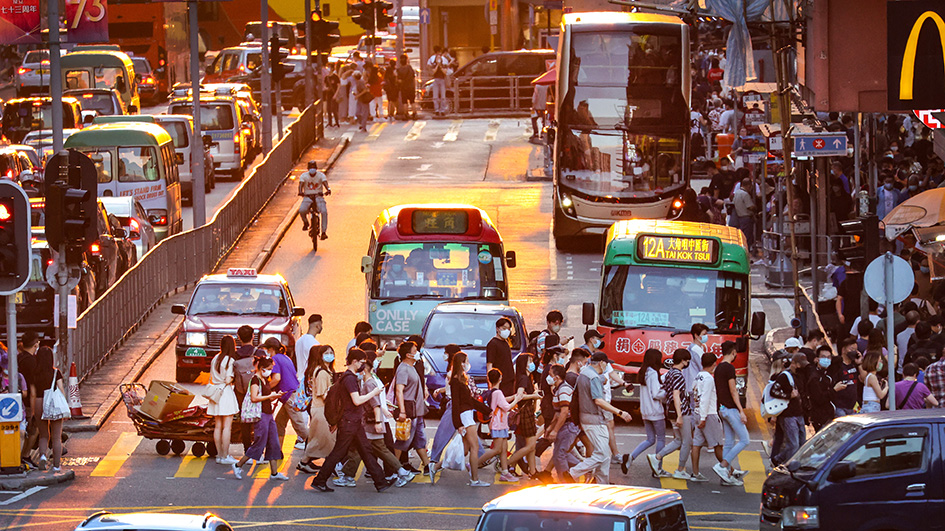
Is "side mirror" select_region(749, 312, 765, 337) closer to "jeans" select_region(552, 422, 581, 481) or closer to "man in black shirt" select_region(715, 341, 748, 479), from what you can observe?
"man in black shirt" select_region(715, 341, 748, 479)

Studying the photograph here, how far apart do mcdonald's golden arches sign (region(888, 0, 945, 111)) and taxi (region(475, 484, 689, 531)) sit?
9.74 metres

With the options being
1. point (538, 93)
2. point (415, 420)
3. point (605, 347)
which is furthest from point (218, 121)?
point (415, 420)

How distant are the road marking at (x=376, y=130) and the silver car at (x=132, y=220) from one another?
68.1 feet

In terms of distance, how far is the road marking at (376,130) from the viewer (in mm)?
51125

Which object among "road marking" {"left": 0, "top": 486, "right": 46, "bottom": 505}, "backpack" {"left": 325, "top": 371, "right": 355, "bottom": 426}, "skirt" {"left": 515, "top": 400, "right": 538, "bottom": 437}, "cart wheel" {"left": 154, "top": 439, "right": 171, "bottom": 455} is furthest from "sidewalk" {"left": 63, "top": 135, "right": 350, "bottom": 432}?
"skirt" {"left": 515, "top": 400, "right": 538, "bottom": 437}

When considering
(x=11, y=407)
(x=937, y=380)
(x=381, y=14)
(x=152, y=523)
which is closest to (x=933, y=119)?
(x=937, y=380)

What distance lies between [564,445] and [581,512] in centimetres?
592

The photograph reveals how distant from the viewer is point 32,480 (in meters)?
16.6

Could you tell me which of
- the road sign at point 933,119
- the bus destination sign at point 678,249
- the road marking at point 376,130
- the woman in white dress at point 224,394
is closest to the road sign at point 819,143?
the road sign at point 933,119

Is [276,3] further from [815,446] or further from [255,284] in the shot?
[815,446]

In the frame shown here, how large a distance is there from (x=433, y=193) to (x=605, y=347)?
63.1 feet

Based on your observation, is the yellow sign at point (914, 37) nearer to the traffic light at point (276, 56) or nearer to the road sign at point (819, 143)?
the road sign at point (819, 143)

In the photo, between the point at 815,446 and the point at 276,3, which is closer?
the point at 815,446

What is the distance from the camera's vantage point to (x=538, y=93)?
156 ft
